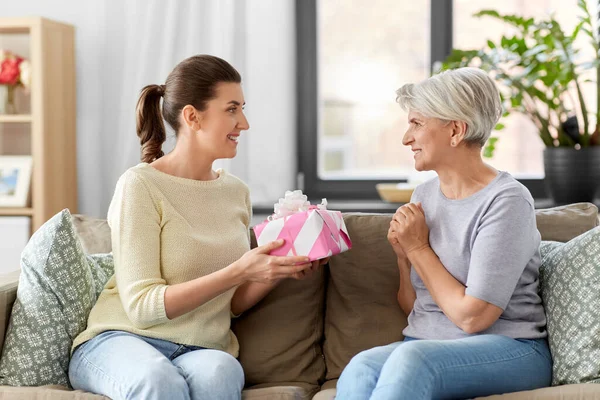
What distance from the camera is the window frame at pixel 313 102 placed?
3668mm

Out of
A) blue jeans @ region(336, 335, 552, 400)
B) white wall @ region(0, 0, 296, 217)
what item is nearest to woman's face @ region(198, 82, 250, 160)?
blue jeans @ region(336, 335, 552, 400)

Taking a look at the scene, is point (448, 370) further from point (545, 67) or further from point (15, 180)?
point (15, 180)

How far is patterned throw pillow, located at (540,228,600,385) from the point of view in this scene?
6.16 ft

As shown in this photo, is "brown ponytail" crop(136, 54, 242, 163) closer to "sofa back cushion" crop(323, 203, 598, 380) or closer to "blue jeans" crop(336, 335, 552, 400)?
"sofa back cushion" crop(323, 203, 598, 380)

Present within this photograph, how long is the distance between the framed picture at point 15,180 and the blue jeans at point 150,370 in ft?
5.46

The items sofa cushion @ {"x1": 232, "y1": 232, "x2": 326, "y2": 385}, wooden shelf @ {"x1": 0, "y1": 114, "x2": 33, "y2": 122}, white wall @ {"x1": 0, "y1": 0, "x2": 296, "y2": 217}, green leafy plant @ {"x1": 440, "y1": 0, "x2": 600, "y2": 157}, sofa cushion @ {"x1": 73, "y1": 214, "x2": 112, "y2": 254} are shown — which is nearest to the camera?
sofa cushion @ {"x1": 232, "y1": 232, "x2": 326, "y2": 385}

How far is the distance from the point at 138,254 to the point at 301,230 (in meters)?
0.40

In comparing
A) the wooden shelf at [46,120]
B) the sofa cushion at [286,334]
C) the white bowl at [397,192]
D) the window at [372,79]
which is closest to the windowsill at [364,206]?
the white bowl at [397,192]

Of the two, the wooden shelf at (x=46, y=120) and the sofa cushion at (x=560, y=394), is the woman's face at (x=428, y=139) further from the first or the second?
the wooden shelf at (x=46, y=120)

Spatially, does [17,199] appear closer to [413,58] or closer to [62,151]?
[62,151]

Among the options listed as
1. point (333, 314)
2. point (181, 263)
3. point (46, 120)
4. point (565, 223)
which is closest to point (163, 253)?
point (181, 263)

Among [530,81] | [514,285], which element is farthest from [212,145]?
[530,81]

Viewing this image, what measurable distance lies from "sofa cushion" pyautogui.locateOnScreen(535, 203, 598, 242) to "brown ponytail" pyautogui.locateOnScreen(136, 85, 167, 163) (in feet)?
3.54

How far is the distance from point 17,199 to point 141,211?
1.72m
